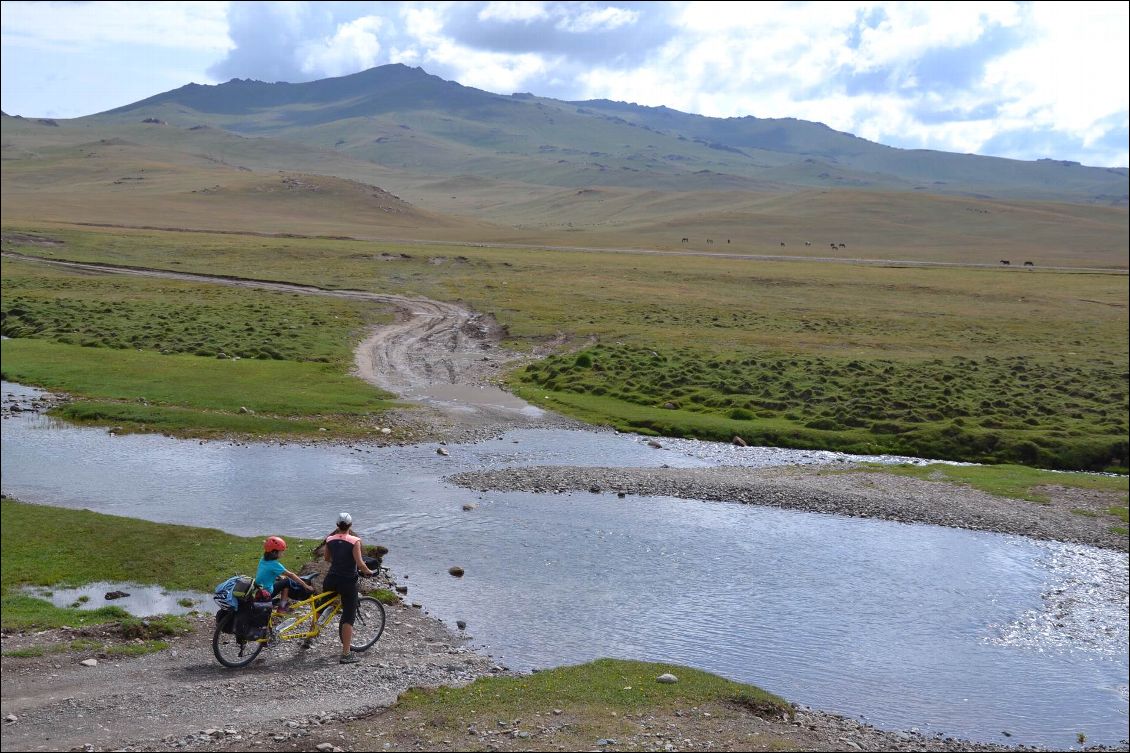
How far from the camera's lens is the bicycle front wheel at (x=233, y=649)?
59.4 ft

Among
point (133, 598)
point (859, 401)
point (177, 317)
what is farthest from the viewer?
point (177, 317)

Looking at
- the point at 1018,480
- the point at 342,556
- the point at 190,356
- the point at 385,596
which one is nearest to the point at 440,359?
the point at 190,356

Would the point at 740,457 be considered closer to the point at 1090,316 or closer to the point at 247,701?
the point at 247,701

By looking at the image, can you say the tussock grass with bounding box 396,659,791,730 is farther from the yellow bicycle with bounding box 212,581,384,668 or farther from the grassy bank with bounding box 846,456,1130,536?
the grassy bank with bounding box 846,456,1130,536

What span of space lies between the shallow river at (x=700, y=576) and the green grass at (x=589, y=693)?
1.06m

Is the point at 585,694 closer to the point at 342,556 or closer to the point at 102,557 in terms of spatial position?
the point at 342,556

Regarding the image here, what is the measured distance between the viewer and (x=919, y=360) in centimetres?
6253

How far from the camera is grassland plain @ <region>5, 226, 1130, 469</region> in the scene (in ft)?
151

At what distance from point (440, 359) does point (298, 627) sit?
40672 millimetres

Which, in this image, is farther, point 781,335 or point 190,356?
point 781,335

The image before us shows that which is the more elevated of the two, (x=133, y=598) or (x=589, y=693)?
(x=133, y=598)

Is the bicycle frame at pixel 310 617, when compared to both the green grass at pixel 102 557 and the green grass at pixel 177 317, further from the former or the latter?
the green grass at pixel 177 317

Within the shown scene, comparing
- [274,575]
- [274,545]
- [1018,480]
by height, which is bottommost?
[1018,480]

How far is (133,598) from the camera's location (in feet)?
70.9
